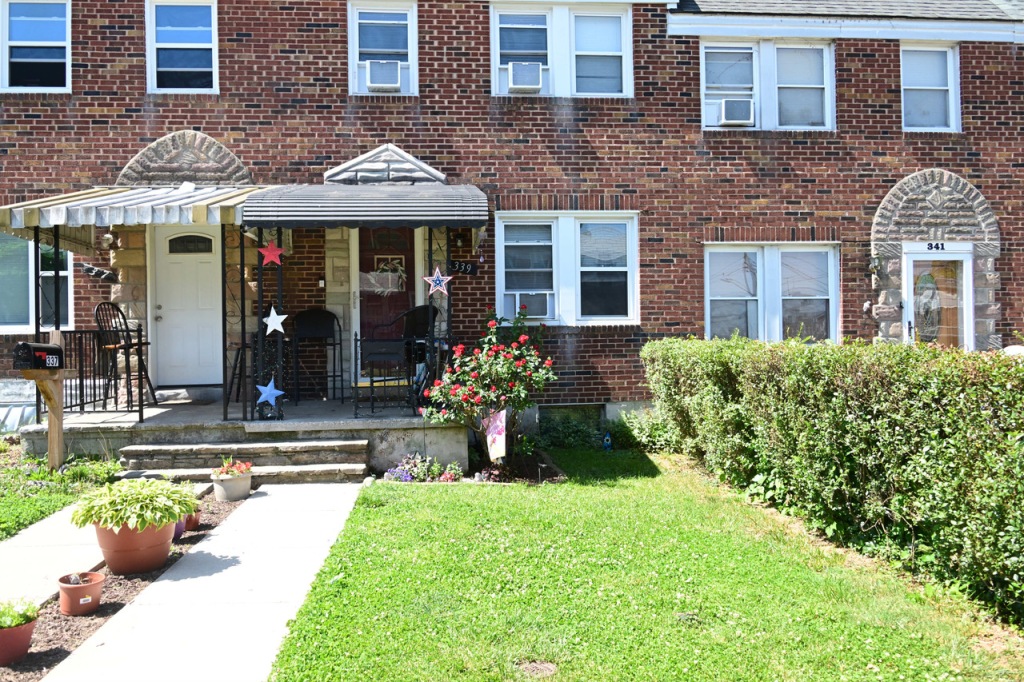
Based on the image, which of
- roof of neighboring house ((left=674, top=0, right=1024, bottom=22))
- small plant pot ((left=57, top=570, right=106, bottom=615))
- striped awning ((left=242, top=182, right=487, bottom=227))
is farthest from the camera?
roof of neighboring house ((left=674, top=0, right=1024, bottom=22))

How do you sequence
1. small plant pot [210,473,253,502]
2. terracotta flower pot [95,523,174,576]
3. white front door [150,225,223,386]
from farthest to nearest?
white front door [150,225,223,386], small plant pot [210,473,253,502], terracotta flower pot [95,523,174,576]

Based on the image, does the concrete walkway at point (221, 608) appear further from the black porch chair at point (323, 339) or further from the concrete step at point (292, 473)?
the black porch chair at point (323, 339)

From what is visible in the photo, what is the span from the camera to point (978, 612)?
13.8 feet

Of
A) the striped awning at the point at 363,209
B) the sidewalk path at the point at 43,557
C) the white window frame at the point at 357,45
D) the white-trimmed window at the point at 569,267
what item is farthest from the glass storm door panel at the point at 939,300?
the sidewalk path at the point at 43,557

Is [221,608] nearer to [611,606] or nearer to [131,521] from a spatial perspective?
[131,521]

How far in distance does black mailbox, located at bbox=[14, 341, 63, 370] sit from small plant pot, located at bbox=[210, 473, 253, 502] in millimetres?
1965

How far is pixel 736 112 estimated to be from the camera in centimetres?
1055

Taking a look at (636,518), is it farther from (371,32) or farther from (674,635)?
(371,32)

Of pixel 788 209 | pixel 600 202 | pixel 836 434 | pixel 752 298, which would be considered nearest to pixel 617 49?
pixel 600 202

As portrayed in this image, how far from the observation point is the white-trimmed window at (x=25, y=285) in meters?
9.96

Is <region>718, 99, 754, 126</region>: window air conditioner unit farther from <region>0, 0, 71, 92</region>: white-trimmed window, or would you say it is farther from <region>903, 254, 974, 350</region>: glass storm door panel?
<region>0, 0, 71, 92</region>: white-trimmed window

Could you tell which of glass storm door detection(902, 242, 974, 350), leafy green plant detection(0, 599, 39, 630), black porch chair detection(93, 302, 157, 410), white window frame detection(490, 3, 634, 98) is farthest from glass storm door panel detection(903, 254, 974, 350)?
leafy green plant detection(0, 599, 39, 630)

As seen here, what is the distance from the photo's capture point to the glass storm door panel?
10.7 meters

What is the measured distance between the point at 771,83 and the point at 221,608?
9.84m
